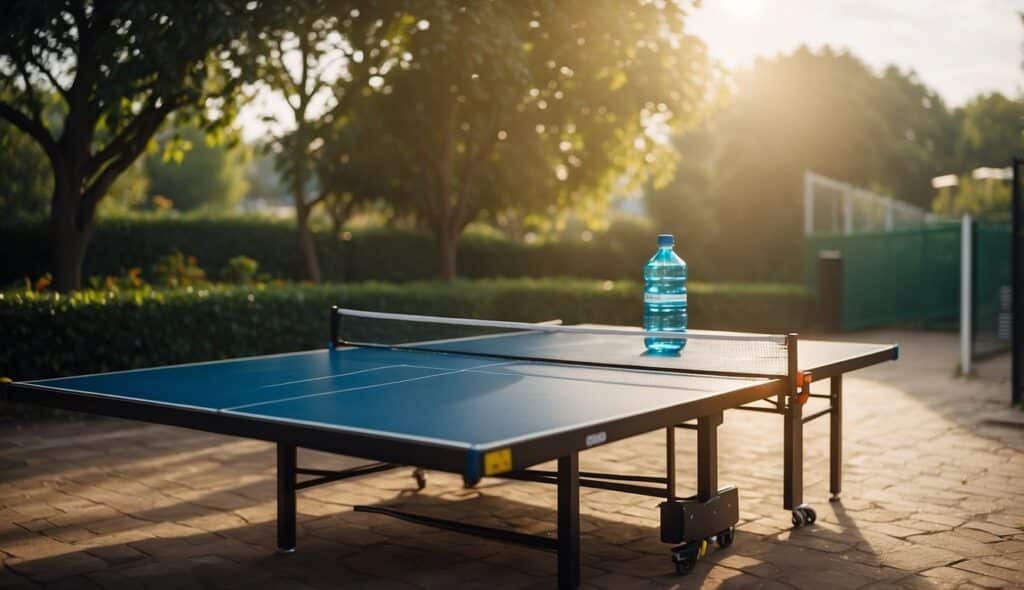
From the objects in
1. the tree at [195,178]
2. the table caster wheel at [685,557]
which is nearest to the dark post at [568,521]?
the table caster wheel at [685,557]

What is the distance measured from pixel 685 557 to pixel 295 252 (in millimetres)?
15560

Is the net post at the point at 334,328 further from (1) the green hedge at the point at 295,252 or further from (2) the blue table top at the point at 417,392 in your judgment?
(1) the green hedge at the point at 295,252

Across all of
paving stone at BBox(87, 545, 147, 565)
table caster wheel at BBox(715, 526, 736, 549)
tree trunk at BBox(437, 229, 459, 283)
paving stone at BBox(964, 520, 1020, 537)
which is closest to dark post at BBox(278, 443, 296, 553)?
paving stone at BBox(87, 545, 147, 565)

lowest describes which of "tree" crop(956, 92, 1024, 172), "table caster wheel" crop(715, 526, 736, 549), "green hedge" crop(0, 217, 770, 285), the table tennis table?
"table caster wheel" crop(715, 526, 736, 549)

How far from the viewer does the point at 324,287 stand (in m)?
12.2

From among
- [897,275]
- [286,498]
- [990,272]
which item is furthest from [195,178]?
[286,498]

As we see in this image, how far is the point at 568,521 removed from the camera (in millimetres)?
4590

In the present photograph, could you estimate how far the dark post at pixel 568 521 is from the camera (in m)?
4.53

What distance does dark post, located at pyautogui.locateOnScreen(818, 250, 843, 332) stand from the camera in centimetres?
1953

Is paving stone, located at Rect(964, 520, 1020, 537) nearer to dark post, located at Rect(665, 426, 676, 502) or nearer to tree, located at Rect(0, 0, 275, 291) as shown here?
dark post, located at Rect(665, 426, 676, 502)

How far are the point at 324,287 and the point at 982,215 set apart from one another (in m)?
18.1

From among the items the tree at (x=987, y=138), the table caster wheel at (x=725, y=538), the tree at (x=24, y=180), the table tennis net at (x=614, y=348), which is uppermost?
the tree at (x=987, y=138)

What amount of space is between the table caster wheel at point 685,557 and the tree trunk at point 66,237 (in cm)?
870

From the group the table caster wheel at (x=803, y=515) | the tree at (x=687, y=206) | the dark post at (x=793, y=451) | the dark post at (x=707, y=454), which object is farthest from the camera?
the tree at (x=687, y=206)
